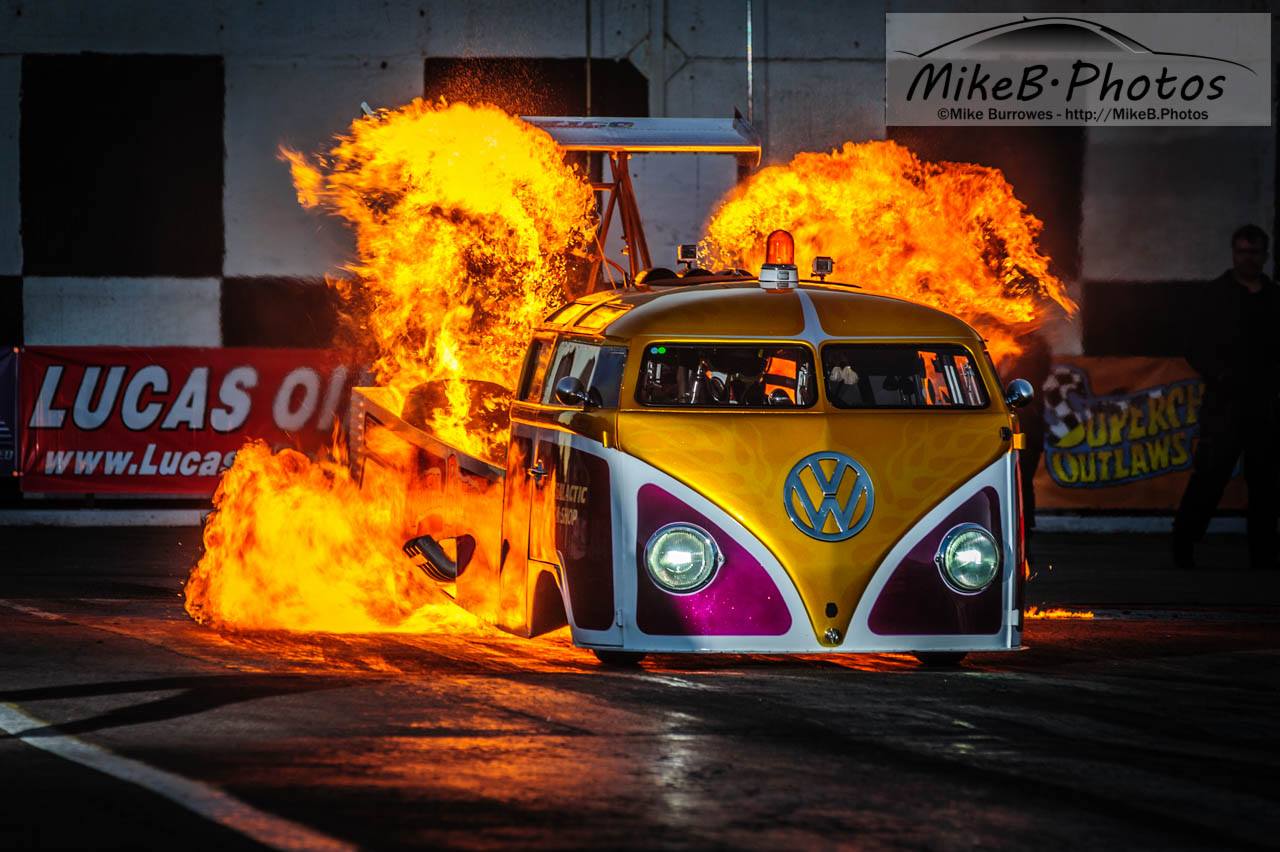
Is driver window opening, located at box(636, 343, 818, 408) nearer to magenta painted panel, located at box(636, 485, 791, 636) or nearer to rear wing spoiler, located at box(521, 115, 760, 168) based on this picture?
magenta painted panel, located at box(636, 485, 791, 636)

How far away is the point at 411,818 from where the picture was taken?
276 inches

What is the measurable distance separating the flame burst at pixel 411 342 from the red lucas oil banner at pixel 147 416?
5359mm

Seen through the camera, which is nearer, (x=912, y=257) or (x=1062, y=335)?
(x=912, y=257)

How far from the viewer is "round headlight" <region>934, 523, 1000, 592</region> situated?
1017cm

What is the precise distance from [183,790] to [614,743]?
165 cm

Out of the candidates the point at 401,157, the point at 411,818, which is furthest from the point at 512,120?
the point at 411,818

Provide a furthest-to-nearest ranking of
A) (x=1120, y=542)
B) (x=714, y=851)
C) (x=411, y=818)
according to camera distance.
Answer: (x=1120, y=542) → (x=411, y=818) → (x=714, y=851)

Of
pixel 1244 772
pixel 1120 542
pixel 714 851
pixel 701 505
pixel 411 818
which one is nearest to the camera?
pixel 714 851

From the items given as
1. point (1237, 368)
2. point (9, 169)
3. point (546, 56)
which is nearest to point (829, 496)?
point (1237, 368)

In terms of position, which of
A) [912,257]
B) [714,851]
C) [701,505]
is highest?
[912,257]

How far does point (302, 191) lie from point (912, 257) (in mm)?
8064

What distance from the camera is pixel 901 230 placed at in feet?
50.0

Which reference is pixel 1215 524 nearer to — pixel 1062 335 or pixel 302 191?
pixel 1062 335

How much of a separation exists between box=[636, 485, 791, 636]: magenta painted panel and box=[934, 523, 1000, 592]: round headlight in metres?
0.78
